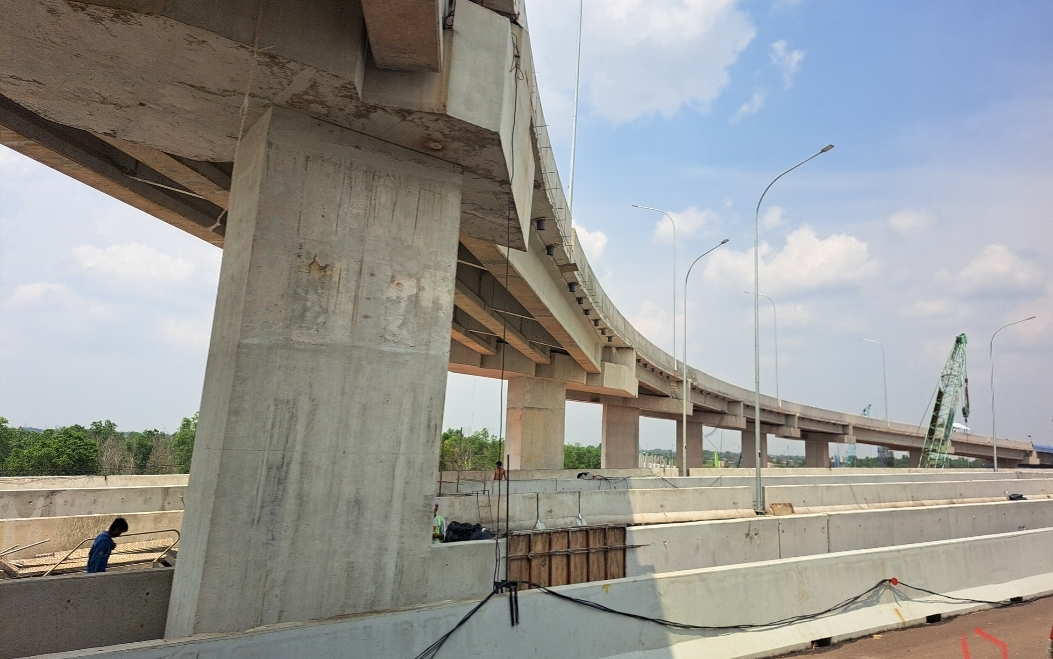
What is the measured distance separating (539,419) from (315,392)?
27.6 meters

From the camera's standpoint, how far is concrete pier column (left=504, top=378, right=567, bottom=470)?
110 feet

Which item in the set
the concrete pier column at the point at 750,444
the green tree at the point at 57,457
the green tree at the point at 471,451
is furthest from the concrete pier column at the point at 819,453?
the green tree at the point at 57,457

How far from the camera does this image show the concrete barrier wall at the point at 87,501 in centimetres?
1355

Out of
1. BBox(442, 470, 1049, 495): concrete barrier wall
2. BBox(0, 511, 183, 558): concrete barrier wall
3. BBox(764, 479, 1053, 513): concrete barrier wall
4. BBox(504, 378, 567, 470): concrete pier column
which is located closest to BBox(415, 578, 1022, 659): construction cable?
BBox(442, 470, 1049, 495): concrete barrier wall

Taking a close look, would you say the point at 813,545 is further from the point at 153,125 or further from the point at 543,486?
the point at 153,125

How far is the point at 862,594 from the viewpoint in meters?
10.5

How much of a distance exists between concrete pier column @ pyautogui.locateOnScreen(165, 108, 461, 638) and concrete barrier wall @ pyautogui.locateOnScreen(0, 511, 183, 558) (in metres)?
7.18

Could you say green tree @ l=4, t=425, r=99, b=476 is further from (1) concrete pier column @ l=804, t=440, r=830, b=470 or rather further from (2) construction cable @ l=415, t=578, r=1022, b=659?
(1) concrete pier column @ l=804, t=440, r=830, b=470

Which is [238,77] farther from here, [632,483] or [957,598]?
[632,483]

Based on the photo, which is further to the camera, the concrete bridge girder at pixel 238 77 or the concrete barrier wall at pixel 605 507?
the concrete barrier wall at pixel 605 507

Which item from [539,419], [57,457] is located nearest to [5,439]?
[57,457]

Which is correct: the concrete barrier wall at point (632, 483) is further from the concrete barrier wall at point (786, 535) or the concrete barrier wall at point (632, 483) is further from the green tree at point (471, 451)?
the green tree at point (471, 451)

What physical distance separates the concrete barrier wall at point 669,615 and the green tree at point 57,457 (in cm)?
5002

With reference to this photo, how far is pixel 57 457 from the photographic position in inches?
1818
